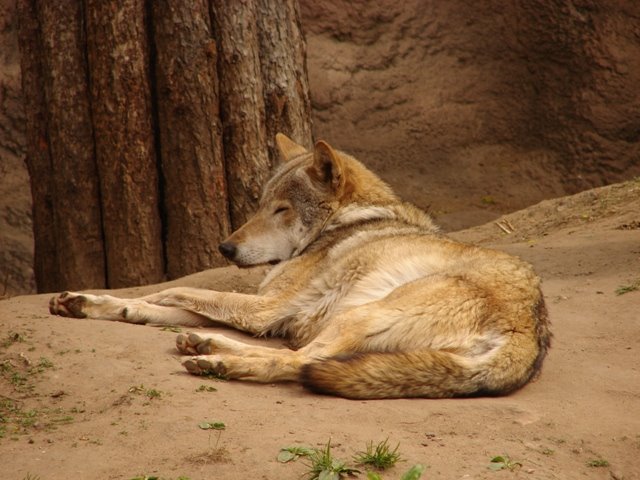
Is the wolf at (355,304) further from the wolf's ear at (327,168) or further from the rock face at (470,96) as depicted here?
the rock face at (470,96)

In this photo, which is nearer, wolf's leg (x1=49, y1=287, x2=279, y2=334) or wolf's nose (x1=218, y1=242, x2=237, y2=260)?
wolf's leg (x1=49, y1=287, x2=279, y2=334)

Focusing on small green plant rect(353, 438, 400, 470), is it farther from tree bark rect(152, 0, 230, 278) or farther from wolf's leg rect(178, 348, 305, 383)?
tree bark rect(152, 0, 230, 278)

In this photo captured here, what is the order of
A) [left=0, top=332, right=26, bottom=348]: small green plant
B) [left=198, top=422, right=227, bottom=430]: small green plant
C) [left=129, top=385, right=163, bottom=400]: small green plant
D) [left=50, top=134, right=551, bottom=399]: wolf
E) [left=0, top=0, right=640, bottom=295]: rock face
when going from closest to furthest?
[left=198, top=422, right=227, bottom=430]: small green plant → [left=129, top=385, right=163, bottom=400]: small green plant → [left=50, top=134, right=551, bottom=399]: wolf → [left=0, top=332, right=26, bottom=348]: small green plant → [left=0, top=0, right=640, bottom=295]: rock face

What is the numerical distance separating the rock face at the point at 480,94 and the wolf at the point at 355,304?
504 cm

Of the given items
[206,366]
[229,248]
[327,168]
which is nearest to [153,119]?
[229,248]

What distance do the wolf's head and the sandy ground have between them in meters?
1.03

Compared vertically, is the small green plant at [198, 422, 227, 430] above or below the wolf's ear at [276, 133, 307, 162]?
below

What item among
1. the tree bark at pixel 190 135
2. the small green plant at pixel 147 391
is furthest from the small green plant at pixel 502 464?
the tree bark at pixel 190 135

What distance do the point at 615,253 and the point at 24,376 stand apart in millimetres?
4584

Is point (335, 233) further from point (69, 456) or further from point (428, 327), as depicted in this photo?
point (69, 456)

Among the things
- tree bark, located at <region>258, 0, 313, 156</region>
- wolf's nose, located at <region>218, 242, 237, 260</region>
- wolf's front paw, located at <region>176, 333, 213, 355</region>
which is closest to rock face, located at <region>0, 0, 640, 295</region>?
tree bark, located at <region>258, 0, 313, 156</region>

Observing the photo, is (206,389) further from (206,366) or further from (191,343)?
(191,343)

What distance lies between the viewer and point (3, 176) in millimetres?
11430

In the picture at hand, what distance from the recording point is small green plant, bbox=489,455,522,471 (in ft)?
11.6
